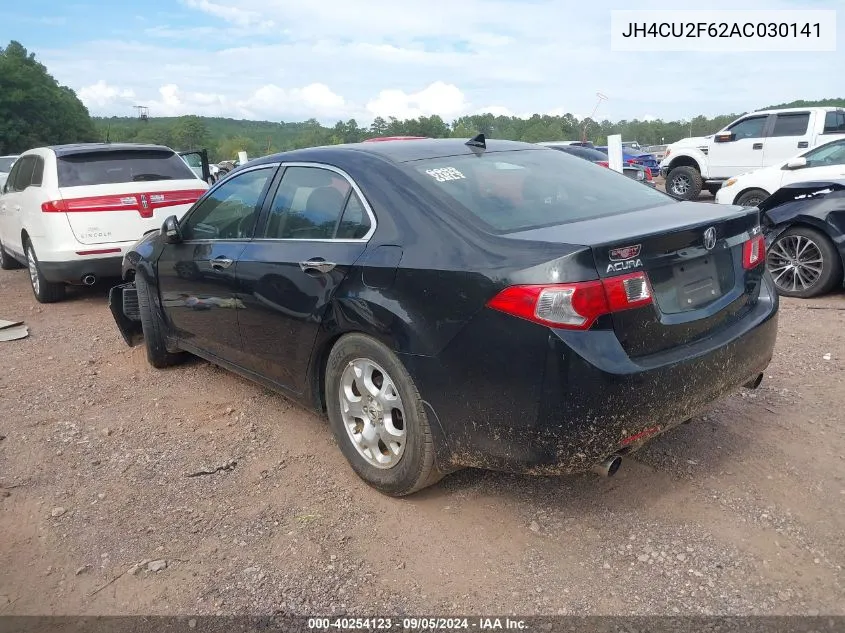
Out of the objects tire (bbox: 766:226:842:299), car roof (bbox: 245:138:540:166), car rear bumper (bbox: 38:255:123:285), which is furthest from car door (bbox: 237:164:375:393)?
tire (bbox: 766:226:842:299)

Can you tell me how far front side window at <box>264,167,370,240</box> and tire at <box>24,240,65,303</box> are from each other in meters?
4.78

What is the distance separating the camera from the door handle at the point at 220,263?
3849 millimetres

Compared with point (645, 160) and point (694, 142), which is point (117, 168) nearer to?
point (694, 142)

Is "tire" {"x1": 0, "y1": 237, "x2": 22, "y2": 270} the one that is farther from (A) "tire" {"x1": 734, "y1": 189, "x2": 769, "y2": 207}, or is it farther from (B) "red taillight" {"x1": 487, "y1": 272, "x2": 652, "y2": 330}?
(A) "tire" {"x1": 734, "y1": 189, "x2": 769, "y2": 207}

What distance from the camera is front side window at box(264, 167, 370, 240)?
10.4 feet

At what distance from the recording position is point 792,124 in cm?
1295

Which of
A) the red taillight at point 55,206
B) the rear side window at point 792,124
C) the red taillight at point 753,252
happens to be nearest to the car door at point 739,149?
the rear side window at point 792,124

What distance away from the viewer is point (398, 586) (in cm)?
258

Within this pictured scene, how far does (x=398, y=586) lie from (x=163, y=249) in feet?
9.81

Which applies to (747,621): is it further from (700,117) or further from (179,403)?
(700,117)

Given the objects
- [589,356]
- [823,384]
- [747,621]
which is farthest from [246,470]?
[823,384]

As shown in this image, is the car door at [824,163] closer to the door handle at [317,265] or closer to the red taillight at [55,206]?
the door handle at [317,265]

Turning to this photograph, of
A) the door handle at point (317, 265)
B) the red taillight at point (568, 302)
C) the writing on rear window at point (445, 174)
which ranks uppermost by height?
the writing on rear window at point (445, 174)

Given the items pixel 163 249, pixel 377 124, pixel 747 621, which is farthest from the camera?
pixel 377 124
